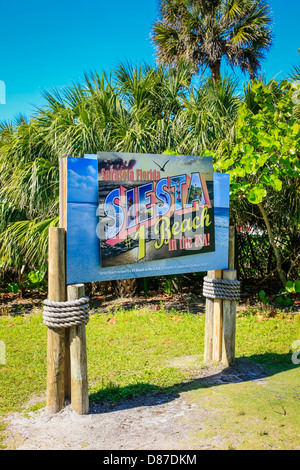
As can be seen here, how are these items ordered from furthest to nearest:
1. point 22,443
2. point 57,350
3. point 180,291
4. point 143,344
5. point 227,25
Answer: point 227,25 < point 180,291 < point 143,344 < point 57,350 < point 22,443

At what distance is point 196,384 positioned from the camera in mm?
3791

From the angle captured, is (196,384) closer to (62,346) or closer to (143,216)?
(62,346)

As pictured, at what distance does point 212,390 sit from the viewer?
363cm

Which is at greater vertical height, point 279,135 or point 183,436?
point 279,135

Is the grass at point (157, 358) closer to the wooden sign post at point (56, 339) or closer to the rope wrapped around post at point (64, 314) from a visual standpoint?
the wooden sign post at point (56, 339)

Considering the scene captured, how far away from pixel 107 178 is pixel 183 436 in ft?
6.51

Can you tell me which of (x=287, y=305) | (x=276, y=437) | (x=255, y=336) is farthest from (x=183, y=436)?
(x=287, y=305)

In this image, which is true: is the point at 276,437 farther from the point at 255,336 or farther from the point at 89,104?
the point at 89,104

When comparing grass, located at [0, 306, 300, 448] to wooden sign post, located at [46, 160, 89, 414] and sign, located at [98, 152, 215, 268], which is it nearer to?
wooden sign post, located at [46, 160, 89, 414]

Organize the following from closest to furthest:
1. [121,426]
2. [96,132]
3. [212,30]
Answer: [121,426] → [96,132] → [212,30]

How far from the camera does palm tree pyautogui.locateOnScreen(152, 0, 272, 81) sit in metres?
11.5

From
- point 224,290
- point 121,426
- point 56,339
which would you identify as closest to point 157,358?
point 224,290

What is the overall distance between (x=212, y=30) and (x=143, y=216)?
32.4ft

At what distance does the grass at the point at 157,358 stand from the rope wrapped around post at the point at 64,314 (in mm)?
801
